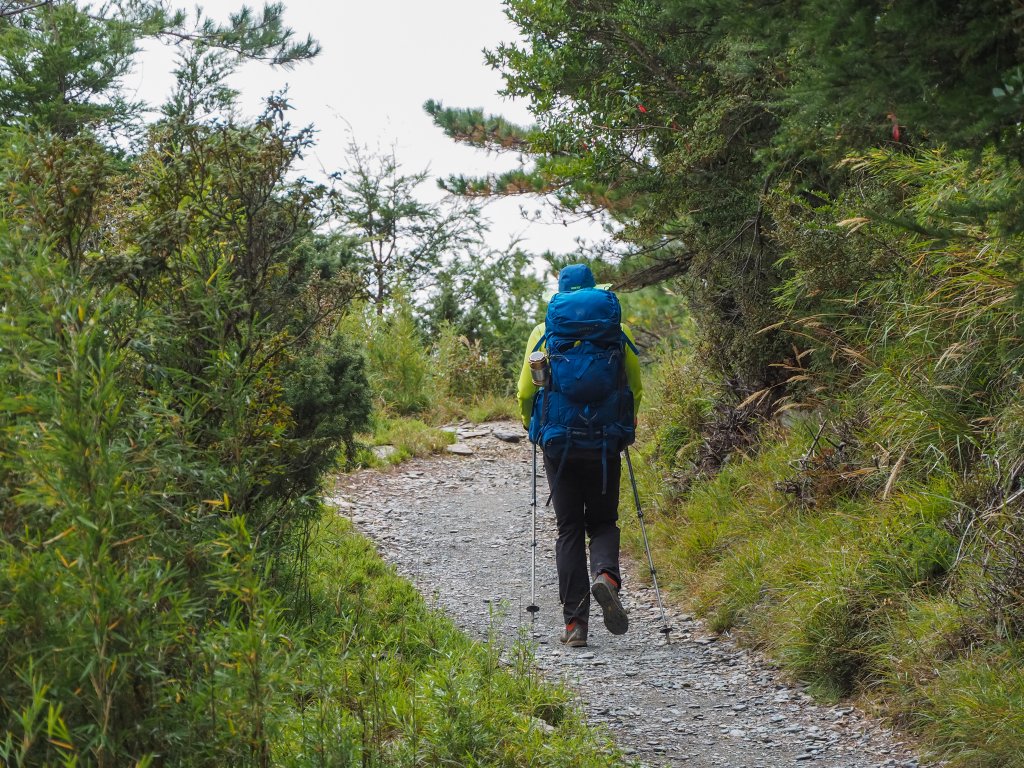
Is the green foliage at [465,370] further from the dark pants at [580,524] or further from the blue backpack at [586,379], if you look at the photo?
the blue backpack at [586,379]

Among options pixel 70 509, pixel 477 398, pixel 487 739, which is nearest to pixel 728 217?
pixel 487 739

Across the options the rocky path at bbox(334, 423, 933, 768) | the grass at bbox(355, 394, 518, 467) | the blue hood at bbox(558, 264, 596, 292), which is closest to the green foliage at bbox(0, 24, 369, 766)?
the rocky path at bbox(334, 423, 933, 768)

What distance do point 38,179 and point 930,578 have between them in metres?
4.65

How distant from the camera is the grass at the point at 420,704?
362 centimetres

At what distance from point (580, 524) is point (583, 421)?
2.49 feet

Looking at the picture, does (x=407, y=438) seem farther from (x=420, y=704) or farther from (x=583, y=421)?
(x=420, y=704)

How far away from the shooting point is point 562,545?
6.21 metres

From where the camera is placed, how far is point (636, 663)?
19.4ft

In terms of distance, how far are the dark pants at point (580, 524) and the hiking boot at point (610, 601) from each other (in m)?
0.14

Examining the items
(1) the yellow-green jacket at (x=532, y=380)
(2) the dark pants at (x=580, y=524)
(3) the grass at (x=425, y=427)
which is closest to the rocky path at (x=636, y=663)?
(2) the dark pants at (x=580, y=524)

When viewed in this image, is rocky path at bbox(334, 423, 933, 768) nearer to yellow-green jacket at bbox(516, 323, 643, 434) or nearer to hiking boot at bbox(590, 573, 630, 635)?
hiking boot at bbox(590, 573, 630, 635)

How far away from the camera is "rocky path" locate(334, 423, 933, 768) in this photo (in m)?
4.58

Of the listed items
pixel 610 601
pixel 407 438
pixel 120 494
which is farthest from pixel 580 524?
pixel 407 438

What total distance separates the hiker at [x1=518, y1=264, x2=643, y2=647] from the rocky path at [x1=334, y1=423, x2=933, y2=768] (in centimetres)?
42
